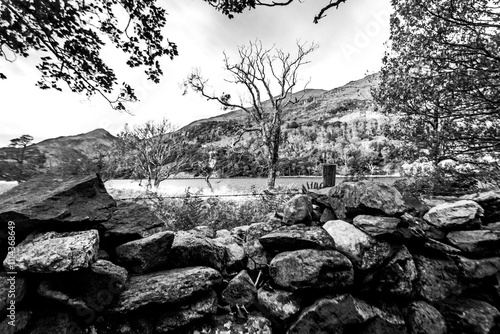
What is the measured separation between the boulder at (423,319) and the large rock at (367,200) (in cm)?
129

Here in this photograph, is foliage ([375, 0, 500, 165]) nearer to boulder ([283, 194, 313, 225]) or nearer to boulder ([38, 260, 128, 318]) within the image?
boulder ([283, 194, 313, 225])

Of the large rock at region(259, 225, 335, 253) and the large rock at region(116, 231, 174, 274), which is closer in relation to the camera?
the large rock at region(116, 231, 174, 274)

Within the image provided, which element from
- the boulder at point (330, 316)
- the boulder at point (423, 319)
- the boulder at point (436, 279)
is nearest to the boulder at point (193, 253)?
the boulder at point (330, 316)

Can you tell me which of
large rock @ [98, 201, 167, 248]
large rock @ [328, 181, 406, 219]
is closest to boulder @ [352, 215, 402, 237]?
large rock @ [328, 181, 406, 219]

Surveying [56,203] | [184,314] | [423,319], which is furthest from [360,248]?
[56,203]

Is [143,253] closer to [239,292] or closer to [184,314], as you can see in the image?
[184,314]

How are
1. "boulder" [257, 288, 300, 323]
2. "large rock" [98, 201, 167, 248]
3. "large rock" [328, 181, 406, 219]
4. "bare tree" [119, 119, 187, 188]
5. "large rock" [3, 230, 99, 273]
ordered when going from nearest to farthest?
"large rock" [3, 230, 99, 273] → "boulder" [257, 288, 300, 323] → "large rock" [98, 201, 167, 248] → "large rock" [328, 181, 406, 219] → "bare tree" [119, 119, 187, 188]

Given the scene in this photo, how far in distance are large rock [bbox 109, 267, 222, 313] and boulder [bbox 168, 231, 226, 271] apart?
0.15 meters

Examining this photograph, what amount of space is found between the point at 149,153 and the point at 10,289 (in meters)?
18.9

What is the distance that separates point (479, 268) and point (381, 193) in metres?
1.87

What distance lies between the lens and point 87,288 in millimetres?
2107

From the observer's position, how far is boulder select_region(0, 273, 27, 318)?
1.85 metres

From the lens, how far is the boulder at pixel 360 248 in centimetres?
295

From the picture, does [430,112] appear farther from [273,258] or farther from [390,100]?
[273,258]
